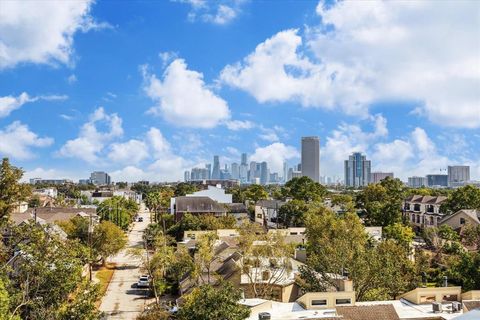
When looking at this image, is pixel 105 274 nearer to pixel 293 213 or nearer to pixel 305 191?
pixel 293 213

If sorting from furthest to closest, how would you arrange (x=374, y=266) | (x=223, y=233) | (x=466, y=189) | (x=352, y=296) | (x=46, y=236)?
(x=466, y=189)
(x=223, y=233)
(x=374, y=266)
(x=352, y=296)
(x=46, y=236)

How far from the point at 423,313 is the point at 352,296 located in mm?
3854

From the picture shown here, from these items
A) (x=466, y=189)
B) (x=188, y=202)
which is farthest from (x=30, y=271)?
(x=466, y=189)

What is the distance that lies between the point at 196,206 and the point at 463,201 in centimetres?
4460

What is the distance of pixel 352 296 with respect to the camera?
26.2 metres

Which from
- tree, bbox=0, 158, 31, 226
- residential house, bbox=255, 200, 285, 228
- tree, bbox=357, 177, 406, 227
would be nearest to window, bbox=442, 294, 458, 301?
tree, bbox=0, 158, 31, 226

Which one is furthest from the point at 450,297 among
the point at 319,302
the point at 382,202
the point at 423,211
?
the point at 423,211

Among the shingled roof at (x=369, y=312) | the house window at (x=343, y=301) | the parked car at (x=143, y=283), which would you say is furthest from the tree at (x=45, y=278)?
the parked car at (x=143, y=283)

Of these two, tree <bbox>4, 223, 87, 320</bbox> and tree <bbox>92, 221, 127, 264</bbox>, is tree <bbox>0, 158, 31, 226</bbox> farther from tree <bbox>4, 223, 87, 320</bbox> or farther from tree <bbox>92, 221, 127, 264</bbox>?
tree <bbox>92, 221, 127, 264</bbox>

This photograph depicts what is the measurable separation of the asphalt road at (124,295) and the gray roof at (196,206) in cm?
1807

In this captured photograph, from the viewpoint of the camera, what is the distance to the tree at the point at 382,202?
67.6 m

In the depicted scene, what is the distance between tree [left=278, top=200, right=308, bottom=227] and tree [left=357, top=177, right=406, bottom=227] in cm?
1066

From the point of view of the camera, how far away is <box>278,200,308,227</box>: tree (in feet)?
243

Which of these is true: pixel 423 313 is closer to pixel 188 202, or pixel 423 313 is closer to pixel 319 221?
pixel 319 221
